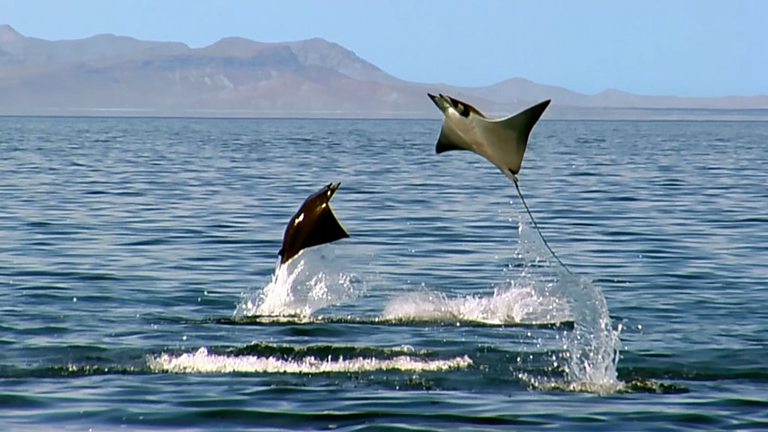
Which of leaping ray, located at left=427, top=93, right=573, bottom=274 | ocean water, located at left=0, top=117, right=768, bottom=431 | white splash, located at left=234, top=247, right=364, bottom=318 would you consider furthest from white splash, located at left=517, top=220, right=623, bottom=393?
white splash, located at left=234, top=247, right=364, bottom=318

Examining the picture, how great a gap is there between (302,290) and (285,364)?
5.42 m

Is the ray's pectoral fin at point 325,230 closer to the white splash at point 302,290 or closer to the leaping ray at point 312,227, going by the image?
the leaping ray at point 312,227

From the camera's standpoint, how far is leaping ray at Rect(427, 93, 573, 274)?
15328mm

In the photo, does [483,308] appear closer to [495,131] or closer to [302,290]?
[302,290]

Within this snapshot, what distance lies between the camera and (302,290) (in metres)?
Result: 19.9

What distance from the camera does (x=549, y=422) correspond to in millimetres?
12023

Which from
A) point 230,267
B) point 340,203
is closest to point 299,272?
point 230,267

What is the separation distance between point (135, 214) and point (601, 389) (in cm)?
1902

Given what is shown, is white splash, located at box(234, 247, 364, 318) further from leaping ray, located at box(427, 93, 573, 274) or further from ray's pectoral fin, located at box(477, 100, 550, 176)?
ray's pectoral fin, located at box(477, 100, 550, 176)

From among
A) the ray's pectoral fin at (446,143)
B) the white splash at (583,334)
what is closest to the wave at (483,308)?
the white splash at (583,334)

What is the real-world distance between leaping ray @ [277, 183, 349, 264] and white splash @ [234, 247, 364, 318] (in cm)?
80

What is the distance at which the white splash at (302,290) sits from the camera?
18.3 meters

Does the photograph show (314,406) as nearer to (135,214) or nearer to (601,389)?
(601,389)

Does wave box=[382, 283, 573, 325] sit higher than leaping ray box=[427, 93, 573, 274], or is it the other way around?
leaping ray box=[427, 93, 573, 274]
